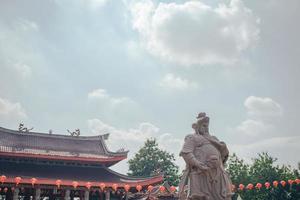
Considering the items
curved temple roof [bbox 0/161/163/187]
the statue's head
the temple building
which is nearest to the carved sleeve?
the statue's head

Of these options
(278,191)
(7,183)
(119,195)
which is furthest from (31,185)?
(278,191)

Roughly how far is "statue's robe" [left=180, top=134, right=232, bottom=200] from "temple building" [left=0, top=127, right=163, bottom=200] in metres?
19.8

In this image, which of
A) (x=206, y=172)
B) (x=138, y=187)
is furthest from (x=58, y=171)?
(x=206, y=172)

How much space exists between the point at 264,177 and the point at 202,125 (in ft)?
117

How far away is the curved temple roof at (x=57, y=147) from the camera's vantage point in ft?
97.1

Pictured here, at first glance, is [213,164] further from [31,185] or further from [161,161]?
[161,161]

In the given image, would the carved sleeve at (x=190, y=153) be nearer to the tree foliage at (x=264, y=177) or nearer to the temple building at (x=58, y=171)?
the temple building at (x=58, y=171)

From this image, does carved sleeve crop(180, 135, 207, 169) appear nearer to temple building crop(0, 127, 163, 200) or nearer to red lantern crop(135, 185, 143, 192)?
temple building crop(0, 127, 163, 200)

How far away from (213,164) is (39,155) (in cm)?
2427

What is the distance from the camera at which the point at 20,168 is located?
94.8 ft

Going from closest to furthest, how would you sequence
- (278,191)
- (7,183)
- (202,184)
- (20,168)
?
(202,184) → (7,183) → (20,168) → (278,191)

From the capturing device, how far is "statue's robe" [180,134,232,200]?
7371 millimetres

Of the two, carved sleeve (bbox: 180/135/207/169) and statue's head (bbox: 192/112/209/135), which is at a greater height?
statue's head (bbox: 192/112/209/135)

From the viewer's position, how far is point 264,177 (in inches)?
1601
